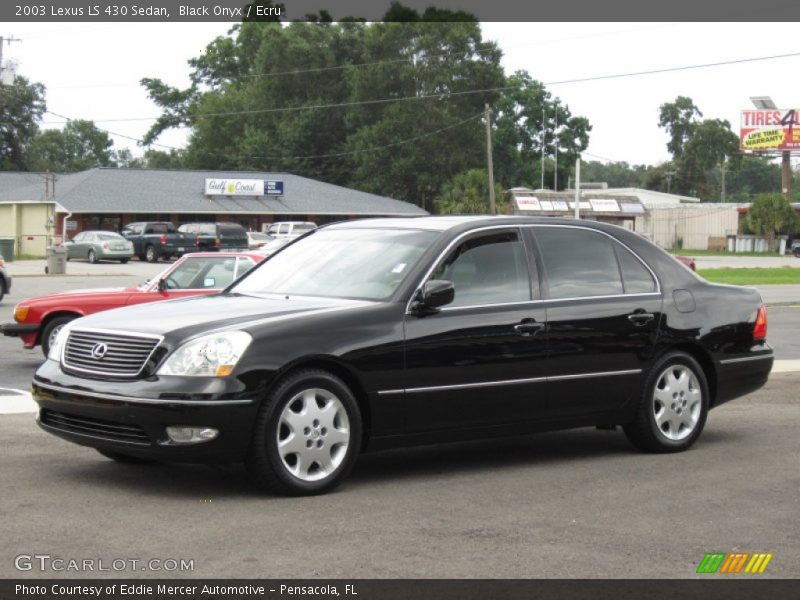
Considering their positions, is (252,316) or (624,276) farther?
(624,276)

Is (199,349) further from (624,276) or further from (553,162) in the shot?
(553,162)

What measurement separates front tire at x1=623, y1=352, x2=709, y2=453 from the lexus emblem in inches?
143

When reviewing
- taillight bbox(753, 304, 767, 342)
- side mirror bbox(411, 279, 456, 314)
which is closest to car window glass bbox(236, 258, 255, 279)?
taillight bbox(753, 304, 767, 342)

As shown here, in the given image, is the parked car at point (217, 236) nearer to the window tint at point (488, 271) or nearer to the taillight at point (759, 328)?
the taillight at point (759, 328)

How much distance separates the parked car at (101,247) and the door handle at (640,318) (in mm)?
46376

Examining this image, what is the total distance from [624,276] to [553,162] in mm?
113225

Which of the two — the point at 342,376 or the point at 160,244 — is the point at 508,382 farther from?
the point at 160,244

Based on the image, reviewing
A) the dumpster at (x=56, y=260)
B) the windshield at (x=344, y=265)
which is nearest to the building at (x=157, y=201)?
the dumpster at (x=56, y=260)

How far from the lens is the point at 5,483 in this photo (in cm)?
743

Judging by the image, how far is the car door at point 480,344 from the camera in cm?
773
